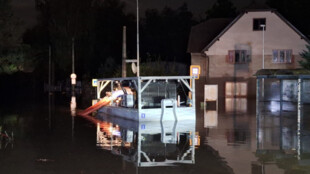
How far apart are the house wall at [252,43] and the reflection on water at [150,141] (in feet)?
98.7

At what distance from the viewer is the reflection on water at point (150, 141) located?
13379 mm

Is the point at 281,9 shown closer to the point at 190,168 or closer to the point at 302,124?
the point at 302,124

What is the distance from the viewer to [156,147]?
15.4 metres

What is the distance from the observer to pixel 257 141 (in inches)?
669

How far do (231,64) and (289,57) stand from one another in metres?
6.33

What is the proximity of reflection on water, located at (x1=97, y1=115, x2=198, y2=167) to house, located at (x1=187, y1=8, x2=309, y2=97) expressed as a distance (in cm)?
3009

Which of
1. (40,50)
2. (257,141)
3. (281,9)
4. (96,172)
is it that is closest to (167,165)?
(96,172)

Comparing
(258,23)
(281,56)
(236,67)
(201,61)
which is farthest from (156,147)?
(201,61)

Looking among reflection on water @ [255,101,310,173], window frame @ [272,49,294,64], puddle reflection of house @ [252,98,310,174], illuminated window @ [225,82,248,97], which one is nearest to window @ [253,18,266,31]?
window frame @ [272,49,294,64]

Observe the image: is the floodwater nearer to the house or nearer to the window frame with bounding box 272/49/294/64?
the house

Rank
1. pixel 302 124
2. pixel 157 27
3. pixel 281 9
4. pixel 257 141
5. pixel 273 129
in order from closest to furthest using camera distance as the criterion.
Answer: pixel 257 141 < pixel 273 129 < pixel 302 124 < pixel 281 9 < pixel 157 27

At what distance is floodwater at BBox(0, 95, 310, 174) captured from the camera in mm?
12023

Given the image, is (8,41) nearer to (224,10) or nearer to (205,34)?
(205,34)

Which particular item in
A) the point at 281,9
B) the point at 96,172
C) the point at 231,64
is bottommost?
the point at 96,172
